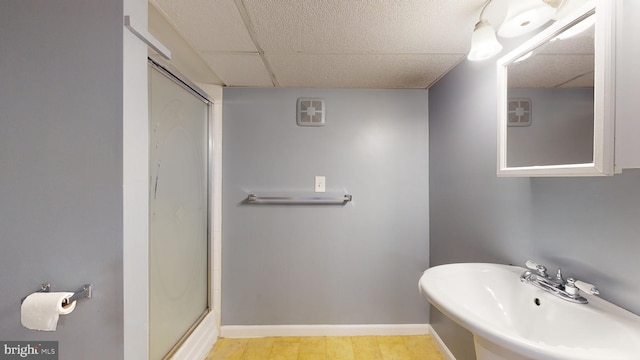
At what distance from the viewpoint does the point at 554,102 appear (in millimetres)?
802

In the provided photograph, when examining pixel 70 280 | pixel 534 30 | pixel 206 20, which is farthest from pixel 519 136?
pixel 70 280

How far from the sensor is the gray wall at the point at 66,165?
781 millimetres

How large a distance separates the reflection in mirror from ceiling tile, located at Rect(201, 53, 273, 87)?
4.24 feet

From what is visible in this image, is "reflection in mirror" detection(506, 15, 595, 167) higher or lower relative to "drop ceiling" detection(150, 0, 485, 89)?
lower

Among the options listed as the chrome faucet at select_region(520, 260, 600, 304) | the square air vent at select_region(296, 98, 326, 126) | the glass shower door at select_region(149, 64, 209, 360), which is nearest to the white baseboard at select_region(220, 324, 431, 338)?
the glass shower door at select_region(149, 64, 209, 360)

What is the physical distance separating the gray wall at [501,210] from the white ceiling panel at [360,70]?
0.14 metres

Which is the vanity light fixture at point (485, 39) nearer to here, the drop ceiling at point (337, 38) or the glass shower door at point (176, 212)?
the drop ceiling at point (337, 38)

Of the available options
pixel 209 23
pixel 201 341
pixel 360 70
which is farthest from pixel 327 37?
pixel 201 341

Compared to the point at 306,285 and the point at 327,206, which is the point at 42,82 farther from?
the point at 306,285

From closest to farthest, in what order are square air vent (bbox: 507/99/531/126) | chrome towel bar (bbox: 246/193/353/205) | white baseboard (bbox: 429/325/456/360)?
square air vent (bbox: 507/99/531/126)
white baseboard (bbox: 429/325/456/360)
chrome towel bar (bbox: 246/193/353/205)

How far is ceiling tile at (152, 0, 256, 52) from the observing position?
0.96 metres

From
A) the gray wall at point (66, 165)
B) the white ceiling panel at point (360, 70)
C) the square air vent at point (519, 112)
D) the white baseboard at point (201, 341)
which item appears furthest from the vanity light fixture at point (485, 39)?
the white baseboard at point (201, 341)

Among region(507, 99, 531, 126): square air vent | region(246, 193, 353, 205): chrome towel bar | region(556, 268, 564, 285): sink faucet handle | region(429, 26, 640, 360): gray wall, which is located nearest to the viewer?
region(429, 26, 640, 360): gray wall

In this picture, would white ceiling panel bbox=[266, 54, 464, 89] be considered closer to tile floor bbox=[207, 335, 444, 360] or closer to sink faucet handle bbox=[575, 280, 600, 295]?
sink faucet handle bbox=[575, 280, 600, 295]
